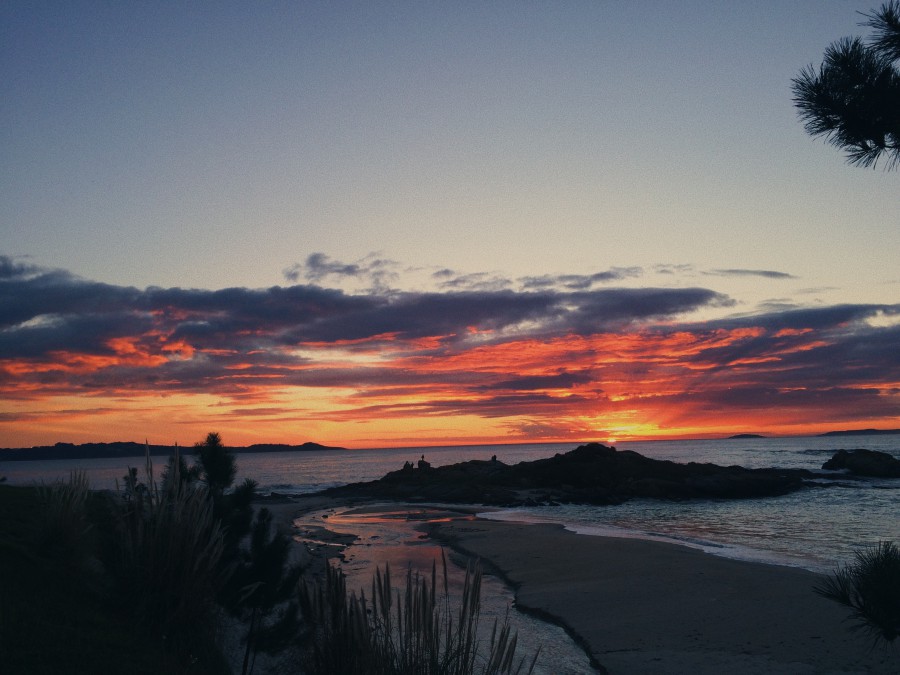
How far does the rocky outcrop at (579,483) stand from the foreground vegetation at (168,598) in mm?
38527

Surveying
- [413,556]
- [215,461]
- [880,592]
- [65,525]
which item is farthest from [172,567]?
[413,556]

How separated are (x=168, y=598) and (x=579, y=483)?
163ft

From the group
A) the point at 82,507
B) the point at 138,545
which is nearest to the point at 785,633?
the point at 138,545

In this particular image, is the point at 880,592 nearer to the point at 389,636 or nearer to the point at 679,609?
the point at 389,636

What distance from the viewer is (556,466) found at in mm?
56656

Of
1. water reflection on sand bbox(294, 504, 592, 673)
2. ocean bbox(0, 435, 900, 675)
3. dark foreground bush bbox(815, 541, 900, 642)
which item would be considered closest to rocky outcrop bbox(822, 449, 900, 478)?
ocean bbox(0, 435, 900, 675)

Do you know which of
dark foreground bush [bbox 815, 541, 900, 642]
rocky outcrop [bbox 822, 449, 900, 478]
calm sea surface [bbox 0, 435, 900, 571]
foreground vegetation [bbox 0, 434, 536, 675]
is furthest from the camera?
rocky outcrop [bbox 822, 449, 900, 478]

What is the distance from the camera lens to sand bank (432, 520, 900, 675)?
10.9m

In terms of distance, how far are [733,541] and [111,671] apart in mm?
25821

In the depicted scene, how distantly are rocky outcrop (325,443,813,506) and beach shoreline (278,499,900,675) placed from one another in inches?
1004

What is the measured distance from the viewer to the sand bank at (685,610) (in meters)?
10.9

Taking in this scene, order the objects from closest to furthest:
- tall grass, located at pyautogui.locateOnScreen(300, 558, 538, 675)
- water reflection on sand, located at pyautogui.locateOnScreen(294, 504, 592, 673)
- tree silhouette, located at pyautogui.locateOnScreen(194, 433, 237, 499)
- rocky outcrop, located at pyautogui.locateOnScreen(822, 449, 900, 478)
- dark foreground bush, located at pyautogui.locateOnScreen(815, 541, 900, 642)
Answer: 1. tall grass, located at pyautogui.locateOnScreen(300, 558, 538, 675)
2. dark foreground bush, located at pyautogui.locateOnScreen(815, 541, 900, 642)
3. water reflection on sand, located at pyautogui.locateOnScreen(294, 504, 592, 673)
4. tree silhouette, located at pyautogui.locateOnScreen(194, 433, 237, 499)
5. rocky outcrop, located at pyautogui.locateOnScreen(822, 449, 900, 478)

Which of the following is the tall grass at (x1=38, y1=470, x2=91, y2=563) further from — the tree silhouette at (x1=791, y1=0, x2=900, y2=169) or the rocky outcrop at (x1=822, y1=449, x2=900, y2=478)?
the rocky outcrop at (x1=822, y1=449, x2=900, y2=478)

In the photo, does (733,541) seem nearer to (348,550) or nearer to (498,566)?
(498,566)
